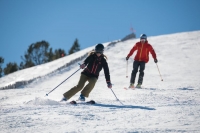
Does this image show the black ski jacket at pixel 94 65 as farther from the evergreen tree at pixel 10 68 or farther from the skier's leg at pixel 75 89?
the evergreen tree at pixel 10 68

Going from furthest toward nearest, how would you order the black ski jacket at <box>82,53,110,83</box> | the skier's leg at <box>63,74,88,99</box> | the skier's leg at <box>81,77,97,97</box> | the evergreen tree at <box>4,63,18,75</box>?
the evergreen tree at <box>4,63,18,75</box>, the black ski jacket at <box>82,53,110,83</box>, the skier's leg at <box>81,77,97,97</box>, the skier's leg at <box>63,74,88,99</box>

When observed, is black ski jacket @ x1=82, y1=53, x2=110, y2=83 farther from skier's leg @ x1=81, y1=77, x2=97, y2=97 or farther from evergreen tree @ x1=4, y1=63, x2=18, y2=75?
evergreen tree @ x1=4, y1=63, x2=18, y2=75

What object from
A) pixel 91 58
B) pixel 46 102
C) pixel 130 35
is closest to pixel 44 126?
pixel 46 102

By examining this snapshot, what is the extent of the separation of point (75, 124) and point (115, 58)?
507 inches

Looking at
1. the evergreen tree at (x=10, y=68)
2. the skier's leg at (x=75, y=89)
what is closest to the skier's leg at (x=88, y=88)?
the skier's leg at (x=75, y=89)

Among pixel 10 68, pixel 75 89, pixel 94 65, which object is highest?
pixel 10 68

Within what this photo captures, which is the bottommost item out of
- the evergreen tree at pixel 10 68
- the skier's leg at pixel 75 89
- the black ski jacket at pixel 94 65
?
the skier's leg at pixel 75 89

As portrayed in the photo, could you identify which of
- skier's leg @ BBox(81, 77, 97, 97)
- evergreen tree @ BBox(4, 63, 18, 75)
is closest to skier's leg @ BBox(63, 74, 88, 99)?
skier's leg @ BBox(81, 77, 97, 97)

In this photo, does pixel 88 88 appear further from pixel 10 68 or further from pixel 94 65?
pixel 10 68

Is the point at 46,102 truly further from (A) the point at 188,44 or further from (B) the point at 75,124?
(A) the point at 188,44

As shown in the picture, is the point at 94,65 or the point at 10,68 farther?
the point at 10,68

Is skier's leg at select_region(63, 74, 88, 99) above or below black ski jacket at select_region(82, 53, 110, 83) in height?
below

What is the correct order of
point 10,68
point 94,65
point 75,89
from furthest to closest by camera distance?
point 10,68 → point 94,65 → point 75,89

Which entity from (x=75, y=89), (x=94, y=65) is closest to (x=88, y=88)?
(x=75, y=89)
